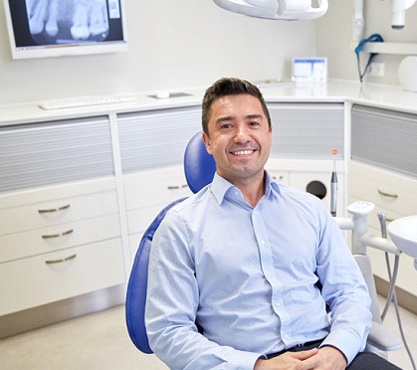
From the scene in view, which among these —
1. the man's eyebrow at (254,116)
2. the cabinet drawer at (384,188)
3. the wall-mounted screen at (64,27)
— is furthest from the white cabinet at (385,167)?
the wall-mounted screen at (64,27)

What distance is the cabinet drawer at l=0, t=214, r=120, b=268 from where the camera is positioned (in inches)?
103

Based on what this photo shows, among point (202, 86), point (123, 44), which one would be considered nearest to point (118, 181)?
point (123, 44)

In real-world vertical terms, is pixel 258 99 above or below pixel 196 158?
above

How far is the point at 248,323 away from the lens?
4.78 feet

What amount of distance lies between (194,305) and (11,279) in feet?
4.88

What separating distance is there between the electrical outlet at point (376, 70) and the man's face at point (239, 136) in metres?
1.99

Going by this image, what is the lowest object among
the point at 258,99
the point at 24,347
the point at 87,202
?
the point at 24,347

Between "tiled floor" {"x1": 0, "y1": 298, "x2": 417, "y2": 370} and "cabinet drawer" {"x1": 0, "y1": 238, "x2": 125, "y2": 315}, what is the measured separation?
16 cm

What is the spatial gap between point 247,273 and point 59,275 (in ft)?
5.05

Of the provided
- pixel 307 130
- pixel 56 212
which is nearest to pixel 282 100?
pixel 307 130

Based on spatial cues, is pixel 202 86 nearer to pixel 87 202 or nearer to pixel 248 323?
pixel 87 202

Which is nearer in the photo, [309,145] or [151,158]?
[151,158]

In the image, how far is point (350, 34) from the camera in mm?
3449

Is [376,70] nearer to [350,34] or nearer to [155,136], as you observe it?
[350,34]
